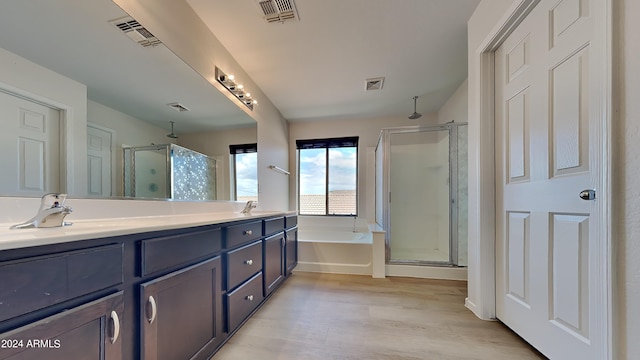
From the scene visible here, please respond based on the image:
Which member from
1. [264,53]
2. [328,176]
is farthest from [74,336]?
[328,176]

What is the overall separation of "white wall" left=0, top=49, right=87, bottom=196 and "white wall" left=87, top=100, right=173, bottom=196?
0.05 metres

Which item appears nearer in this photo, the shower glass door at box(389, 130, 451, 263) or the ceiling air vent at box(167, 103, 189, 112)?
the ceiling air vent at box(167, 103, 189, 112)

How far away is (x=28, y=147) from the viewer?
2.82 feet

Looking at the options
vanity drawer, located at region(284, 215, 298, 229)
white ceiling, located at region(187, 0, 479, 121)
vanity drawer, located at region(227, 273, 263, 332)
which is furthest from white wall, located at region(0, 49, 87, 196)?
vanity drawer, located at region(284, 215, 298, 229)

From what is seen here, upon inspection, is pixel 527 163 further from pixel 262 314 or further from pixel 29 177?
pixel 29 177

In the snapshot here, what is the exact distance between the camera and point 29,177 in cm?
87

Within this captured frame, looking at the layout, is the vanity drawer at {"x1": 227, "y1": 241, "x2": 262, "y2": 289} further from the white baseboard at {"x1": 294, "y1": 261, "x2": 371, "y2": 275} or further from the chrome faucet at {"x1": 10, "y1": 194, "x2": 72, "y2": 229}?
the white baseboard at {"x1": 294, "y1": 261, "x2": 371, "y2": 275}

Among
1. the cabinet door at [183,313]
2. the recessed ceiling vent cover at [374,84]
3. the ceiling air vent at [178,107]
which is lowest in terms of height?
the cabinet door at [183,313]

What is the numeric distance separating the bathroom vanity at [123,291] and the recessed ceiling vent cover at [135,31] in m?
1.01

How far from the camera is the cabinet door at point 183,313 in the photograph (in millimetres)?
862

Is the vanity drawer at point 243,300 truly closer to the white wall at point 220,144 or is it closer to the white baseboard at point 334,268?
the white wall at point 220,144

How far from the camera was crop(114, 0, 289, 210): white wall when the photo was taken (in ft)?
4.55

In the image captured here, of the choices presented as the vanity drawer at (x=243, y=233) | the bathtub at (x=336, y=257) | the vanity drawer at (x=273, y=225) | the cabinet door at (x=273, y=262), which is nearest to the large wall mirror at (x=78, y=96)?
the vanity drawer at (x=243, y=233)

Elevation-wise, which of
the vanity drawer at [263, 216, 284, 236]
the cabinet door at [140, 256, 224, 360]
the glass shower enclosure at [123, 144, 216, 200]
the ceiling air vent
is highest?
the ceiling air vent
